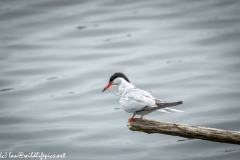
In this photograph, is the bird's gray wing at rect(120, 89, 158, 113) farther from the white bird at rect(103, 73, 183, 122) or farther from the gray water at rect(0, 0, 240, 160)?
the gray water at rect(0, 0, 240, 160)

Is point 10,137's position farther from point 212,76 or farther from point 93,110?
point 212,76

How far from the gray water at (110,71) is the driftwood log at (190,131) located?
17.0 feet

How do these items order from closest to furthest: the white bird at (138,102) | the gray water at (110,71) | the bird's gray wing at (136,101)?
the white bird at (138,102)
the bird's gray wing at (136,101)
the gray water at (110,71)

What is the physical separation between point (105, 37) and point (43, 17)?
6.83 meters

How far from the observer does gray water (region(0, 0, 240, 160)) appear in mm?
12703

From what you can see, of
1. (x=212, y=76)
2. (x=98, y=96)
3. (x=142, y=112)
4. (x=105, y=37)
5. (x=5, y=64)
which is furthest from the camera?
(x=105, y=37)

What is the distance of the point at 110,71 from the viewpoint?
18172 millimetres

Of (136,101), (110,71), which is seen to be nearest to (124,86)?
(136,101)

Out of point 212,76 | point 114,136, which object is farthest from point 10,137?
point 212,76

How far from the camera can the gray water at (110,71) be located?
12.7 metres

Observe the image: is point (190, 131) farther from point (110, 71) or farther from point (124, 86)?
point (110, 71)

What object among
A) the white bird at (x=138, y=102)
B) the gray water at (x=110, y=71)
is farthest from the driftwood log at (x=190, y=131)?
the gray water at (x=110, y=71)

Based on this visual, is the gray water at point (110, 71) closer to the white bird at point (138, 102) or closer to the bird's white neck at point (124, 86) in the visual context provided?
the bird's white neck at point (124, 86)

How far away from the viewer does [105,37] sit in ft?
77.2
